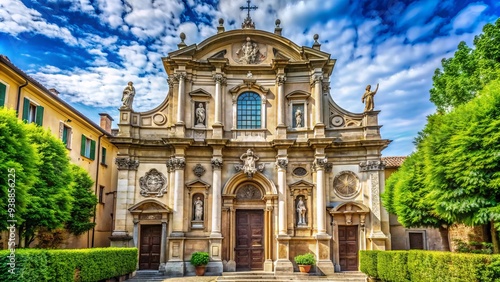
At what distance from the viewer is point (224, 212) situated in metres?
22.1

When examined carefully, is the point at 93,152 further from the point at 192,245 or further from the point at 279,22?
the point at 279,22

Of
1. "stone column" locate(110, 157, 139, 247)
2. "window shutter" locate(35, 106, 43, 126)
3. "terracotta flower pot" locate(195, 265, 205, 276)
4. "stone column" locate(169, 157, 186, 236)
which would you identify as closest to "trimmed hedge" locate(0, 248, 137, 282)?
"stone column" locate(110, 157, 139, 247)

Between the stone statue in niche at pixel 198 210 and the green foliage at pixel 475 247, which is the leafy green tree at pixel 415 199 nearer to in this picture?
the green foliage at pixel 475 247

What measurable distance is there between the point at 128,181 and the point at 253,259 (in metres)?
7.92

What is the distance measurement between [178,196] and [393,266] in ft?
36.4

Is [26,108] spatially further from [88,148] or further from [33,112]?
[88,148]

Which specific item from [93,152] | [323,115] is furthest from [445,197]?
[93,152]

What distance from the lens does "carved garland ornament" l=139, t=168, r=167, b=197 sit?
22.1 metres

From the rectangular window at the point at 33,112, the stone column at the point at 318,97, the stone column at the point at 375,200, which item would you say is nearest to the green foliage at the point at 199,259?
the stone column at the point at 375,200

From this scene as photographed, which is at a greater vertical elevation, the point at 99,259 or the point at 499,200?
the point at 499,200

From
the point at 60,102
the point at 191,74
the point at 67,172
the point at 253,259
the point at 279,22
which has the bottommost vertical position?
the point at 253,259

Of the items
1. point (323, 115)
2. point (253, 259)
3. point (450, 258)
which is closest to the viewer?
point (450, 258)

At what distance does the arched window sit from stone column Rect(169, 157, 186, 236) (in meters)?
4.11

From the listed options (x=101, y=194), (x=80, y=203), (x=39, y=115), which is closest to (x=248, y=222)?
(x=80, y=203)
